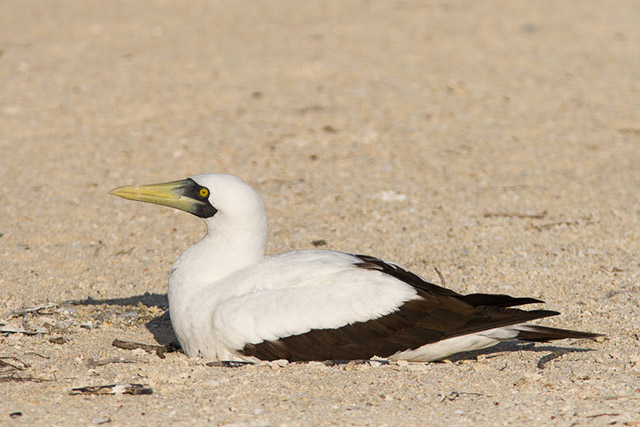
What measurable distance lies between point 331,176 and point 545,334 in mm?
4010

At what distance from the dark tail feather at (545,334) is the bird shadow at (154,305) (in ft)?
6.35

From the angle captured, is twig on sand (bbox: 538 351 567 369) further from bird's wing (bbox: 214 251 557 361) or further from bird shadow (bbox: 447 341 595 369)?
bird's wing (bbox: 214 251 557 361)

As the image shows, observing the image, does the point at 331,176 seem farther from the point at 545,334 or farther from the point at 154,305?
the point at 545,334

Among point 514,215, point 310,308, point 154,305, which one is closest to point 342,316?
point 310,308

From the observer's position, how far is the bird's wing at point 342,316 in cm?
479

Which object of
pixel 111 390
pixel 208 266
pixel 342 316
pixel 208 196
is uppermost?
pixel 208 196

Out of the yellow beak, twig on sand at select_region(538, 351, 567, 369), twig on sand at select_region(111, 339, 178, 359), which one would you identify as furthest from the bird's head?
twig on sand at select_region(538, 351, 567, 369)

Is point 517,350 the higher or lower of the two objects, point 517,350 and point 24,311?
the lower

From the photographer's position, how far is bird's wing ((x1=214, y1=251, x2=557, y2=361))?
4789 mm

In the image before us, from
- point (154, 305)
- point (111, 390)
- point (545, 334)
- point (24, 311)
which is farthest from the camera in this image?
point (154, 305)

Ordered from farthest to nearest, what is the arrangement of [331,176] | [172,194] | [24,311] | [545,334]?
1. [331,176]
2. [24,311]
3. [172,194]
4. [545,334]

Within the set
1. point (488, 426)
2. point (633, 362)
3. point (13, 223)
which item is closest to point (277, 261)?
point (488, 426)

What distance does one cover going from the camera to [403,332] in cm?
486

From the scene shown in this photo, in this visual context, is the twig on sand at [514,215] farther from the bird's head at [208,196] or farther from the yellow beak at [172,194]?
the yellow beak at [172,194]
